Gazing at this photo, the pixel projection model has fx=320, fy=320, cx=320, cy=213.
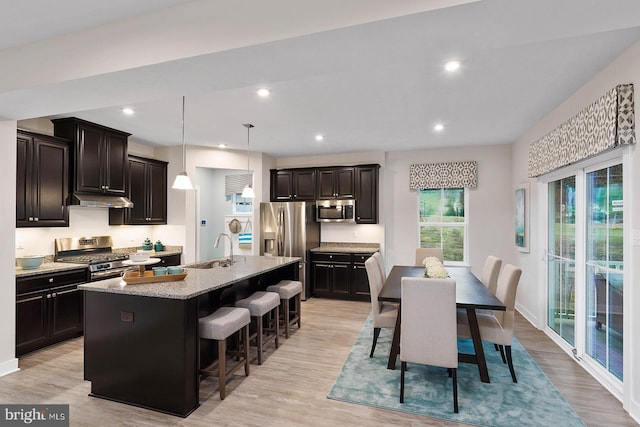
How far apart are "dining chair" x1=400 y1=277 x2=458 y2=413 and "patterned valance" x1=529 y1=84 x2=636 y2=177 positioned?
1.67 meters

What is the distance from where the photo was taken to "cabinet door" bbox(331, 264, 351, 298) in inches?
224

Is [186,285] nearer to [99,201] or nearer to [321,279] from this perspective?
[99,201]

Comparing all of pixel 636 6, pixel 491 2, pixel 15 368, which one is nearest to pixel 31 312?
pixel 15 368

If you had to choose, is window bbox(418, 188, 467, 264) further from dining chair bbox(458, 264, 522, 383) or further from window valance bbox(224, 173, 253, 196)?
window valance bbox(224, 173, 253, 196)

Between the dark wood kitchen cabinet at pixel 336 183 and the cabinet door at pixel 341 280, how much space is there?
1.31 metres

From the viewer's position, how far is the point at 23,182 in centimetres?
351

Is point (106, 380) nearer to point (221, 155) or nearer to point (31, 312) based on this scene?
point (31, 312)

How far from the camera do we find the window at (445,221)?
5773mm

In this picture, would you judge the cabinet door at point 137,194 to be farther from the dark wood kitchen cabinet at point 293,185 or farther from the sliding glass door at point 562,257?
the sliding glass door at point 562,257

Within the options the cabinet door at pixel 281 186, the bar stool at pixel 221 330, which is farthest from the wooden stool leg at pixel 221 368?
the cabinet door at pixel 281 186

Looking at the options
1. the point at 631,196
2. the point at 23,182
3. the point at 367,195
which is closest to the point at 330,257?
the point at 367,195

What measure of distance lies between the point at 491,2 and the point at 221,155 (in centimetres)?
506

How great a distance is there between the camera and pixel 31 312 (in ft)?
11.0

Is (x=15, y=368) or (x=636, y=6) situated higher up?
(x=636, y=6)
